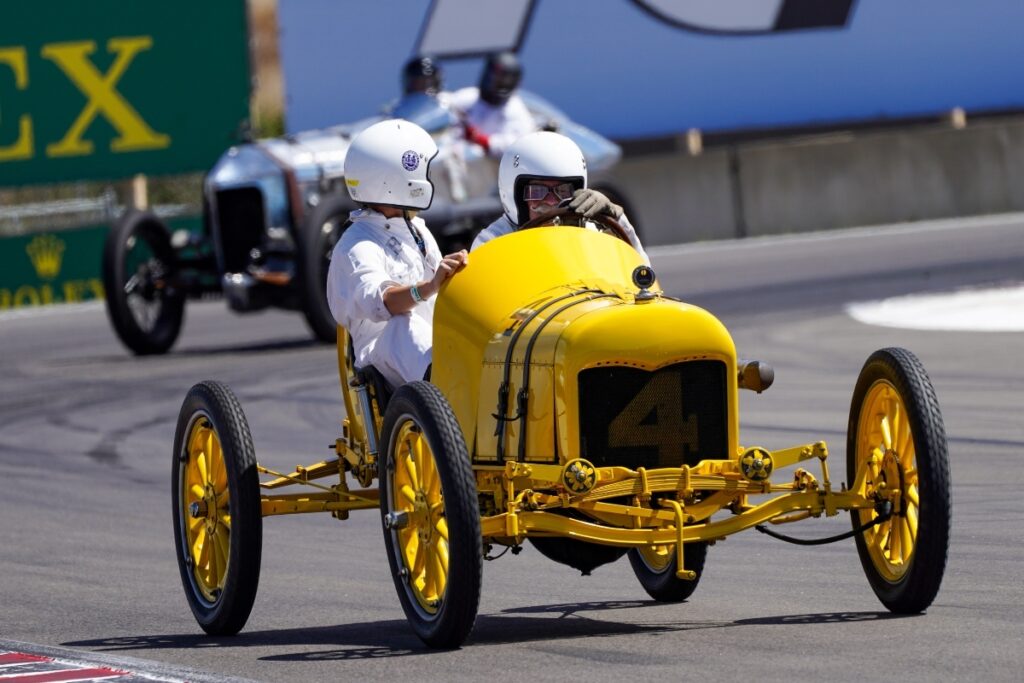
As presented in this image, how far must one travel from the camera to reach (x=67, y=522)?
1089 centimetres

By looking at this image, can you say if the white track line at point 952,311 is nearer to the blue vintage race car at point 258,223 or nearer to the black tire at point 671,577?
the blue vintage race car at point 258,223

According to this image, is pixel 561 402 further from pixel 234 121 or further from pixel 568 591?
pixel 234 121

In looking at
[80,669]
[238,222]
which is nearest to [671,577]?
[80,669]

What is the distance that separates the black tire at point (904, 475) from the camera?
6641mm

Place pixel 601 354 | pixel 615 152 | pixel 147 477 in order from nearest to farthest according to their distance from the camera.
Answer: pixel 601 354 < pixel 147 477 < pixel 615 152

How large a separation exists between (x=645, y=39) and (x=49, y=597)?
69.3 ft

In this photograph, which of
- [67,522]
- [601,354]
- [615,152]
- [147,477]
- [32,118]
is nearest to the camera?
[601,354]

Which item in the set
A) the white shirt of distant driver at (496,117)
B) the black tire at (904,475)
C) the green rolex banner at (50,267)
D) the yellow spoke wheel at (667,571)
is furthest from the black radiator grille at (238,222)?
the black tire at (904,475)

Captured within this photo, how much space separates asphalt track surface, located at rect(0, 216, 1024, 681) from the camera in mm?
6559

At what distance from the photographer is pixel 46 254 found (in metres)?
23.9

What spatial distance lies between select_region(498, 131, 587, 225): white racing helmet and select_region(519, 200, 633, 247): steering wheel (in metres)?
0.09

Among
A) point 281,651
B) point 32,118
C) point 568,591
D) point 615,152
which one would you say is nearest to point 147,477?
point 568,591

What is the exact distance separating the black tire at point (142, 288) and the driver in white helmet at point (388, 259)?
10.5 meters

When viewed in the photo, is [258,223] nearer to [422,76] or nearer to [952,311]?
[422,76]
